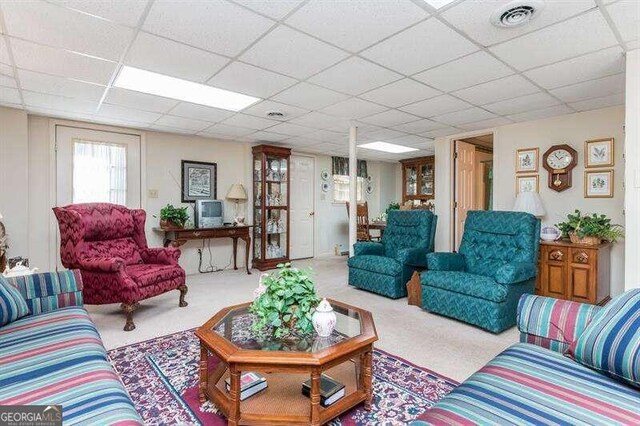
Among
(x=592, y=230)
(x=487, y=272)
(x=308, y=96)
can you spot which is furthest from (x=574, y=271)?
(x=308, y=96)

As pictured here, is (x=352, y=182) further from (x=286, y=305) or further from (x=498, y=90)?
(x=286, y=305)

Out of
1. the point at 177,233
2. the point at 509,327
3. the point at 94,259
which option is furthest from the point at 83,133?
the point at 509,327

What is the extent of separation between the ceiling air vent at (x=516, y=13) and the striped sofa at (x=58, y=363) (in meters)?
2.55

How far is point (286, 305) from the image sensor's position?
1.79m

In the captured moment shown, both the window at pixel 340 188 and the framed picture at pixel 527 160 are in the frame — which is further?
the window at pixel 340 188

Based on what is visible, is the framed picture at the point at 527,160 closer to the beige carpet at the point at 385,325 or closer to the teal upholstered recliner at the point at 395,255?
the teal upholstered recliner at the point at 395,255

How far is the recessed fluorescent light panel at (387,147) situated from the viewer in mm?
5873

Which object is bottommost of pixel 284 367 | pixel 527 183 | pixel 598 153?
pixel 284 367

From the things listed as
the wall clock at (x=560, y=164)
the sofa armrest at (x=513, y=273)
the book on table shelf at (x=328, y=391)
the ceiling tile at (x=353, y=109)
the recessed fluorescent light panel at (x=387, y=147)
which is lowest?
the book on table shelf at (x=328, y=391)

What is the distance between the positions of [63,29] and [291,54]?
143 centimetres

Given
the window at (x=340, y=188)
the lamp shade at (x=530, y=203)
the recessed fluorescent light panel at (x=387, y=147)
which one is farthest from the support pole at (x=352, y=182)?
the window at (x=340, y=188)

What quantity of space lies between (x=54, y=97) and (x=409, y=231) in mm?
4180

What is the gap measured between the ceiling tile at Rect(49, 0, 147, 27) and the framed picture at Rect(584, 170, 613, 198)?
182 inches

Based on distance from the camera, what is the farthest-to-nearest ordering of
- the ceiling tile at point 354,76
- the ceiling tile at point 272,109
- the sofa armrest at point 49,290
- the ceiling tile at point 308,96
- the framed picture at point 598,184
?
1. the framed picture at point 598,184
2. the ceiling tile at point 272,109
3. the ceiling tile at point 308,96
4. the ceiling tile at point 354,76
5. the sofa armrest at point 49,290
